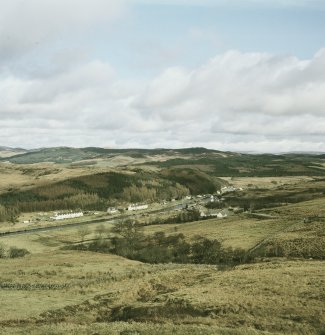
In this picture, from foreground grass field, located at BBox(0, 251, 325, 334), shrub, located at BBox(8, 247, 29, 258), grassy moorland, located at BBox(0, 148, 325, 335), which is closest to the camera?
foreground grass field, located at BBox(0, 251, 325, 334)

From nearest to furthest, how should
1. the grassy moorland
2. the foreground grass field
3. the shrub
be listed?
the foreground grass field → the grassy moorland → the shrub

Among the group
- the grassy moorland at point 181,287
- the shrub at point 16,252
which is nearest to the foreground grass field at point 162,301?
the grassy moorland at point 181,287

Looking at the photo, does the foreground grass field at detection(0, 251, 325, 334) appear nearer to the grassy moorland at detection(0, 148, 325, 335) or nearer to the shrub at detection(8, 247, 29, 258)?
the grassy moorland at detection(0, 148, 325, 335)

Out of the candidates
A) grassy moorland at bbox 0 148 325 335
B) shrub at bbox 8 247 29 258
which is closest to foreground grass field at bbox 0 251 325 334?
grassy moorland at bbox 0 148 325 335

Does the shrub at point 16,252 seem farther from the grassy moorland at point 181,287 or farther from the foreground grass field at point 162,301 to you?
the foreground grass field at point 162,301

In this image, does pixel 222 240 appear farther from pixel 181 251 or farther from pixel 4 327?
pixel 4 327

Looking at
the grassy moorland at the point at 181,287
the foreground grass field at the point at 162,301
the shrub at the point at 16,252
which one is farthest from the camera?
the shrub at the point at 16,252

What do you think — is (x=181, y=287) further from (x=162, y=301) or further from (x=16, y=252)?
(x=16, y=252)

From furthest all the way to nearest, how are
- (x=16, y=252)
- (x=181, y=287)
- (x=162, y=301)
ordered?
(x=16, y=252) → (x=181, y=287) → (x=162, y=301)

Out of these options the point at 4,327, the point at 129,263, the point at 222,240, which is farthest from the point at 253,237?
the point at 4,327

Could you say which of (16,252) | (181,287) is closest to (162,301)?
(181,287)

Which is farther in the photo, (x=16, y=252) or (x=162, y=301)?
(x=16, y=252)
